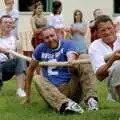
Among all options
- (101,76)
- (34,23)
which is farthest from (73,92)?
Answer: (34,23)

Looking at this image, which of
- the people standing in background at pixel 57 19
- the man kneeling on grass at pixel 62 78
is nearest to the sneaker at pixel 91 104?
the man kneeling on grass at pixel 62 78

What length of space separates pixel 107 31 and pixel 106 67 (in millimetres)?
473

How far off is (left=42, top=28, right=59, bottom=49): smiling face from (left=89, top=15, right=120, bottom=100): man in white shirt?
41.3 inches

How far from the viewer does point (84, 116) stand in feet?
24.4

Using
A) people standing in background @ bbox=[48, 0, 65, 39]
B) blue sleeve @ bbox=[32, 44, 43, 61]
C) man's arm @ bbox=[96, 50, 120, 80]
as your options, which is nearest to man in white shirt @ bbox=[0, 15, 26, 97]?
blue sleeve @ bbox=[32, 44, 43, 61]

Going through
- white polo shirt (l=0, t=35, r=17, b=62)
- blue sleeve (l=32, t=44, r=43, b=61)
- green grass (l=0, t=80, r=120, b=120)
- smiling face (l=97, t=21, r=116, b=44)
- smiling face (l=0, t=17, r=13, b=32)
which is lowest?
green grass (l=0, t=80, r=120, b=120)

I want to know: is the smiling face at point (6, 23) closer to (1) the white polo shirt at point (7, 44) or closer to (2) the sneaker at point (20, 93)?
(1) the white polo shirt at point (7, 44)

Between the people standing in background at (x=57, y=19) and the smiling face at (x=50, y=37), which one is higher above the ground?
the smiling face at (x=50, y=37)

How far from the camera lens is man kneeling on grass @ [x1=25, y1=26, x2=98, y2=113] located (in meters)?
7.70

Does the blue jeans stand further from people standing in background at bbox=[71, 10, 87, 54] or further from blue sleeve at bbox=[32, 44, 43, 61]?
people standing in background at bbox=[71, 10, 87, 54]

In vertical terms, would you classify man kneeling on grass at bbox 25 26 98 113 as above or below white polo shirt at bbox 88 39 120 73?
below

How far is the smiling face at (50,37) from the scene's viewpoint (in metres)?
7.78

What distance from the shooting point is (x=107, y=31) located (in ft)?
22.0

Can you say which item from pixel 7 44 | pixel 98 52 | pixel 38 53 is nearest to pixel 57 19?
pixel 7 44
